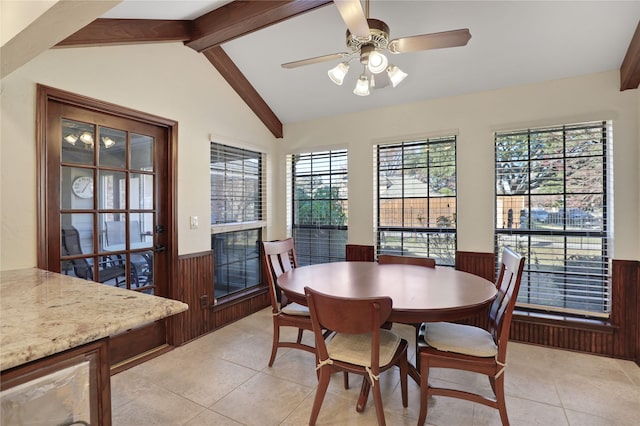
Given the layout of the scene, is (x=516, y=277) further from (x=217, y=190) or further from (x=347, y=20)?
(x=217, y=190)

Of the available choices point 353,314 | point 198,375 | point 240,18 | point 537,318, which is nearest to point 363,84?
point 240,18

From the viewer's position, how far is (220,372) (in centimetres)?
243

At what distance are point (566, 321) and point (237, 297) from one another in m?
3.25

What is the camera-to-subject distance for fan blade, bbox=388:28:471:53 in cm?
171

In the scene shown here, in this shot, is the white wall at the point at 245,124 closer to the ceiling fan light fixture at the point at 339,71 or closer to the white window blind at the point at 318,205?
the white window blind at the point at 318,205

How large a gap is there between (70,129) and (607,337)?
182 inches

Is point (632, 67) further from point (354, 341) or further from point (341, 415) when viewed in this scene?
point (341, 415)

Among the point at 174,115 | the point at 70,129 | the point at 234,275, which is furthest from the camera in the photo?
the point at 234,275

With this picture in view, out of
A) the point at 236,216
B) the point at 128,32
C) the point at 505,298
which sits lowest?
the point at 505,298

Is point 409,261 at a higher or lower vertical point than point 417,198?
lower

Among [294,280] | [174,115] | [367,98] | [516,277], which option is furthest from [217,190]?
[516,277]

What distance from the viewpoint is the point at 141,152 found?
2732 mm

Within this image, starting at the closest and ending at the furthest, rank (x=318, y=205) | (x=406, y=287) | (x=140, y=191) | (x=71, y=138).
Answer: (x=406, y=287)
(x=71, y=138)
(x=140, y=191)
(x=318, y=205)

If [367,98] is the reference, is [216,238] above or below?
below
